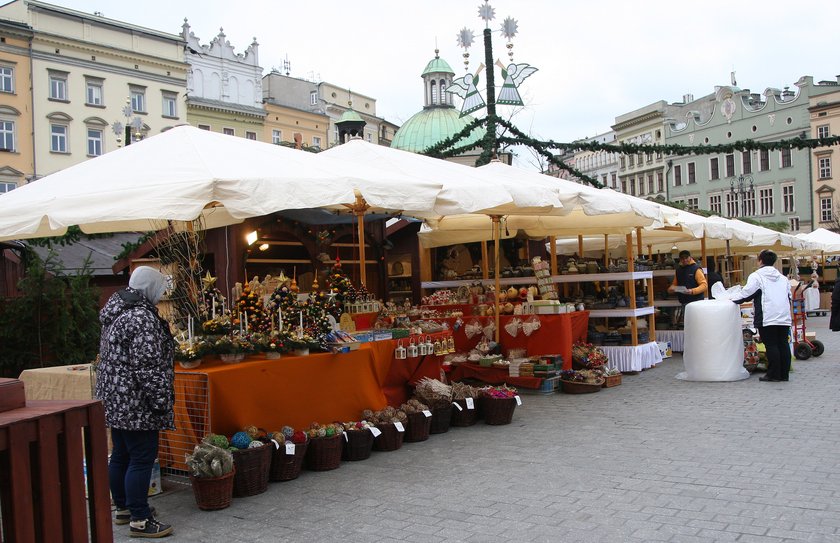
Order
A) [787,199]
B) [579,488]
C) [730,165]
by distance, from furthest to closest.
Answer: [730,165], [787,199], [579,488]

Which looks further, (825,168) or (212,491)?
(825,168)

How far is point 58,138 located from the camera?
3734cm

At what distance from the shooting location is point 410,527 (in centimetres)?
461

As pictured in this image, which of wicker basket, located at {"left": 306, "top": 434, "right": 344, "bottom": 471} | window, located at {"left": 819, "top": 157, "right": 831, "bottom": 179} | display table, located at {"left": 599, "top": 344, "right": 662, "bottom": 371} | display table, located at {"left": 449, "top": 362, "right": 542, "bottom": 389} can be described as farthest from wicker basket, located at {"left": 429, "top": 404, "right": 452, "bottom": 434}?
window, located at {"left": 819, "top": 157, "right": 831, "bottom": 179}

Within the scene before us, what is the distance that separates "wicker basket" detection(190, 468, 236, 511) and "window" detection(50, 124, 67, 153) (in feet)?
121

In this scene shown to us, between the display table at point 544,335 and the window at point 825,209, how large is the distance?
4971 cm

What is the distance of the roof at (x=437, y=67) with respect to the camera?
39688 mm

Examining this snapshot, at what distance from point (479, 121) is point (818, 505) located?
13825 millimetres

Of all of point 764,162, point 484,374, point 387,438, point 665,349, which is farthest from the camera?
point 764,162

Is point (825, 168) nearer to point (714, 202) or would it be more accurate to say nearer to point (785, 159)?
point (785, 159)

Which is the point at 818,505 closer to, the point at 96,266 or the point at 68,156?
the point at 96,266

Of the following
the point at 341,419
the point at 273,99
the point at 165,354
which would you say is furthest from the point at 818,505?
the point at 273,99

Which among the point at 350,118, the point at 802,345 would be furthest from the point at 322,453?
the point at 350,118

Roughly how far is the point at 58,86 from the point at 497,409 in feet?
122
